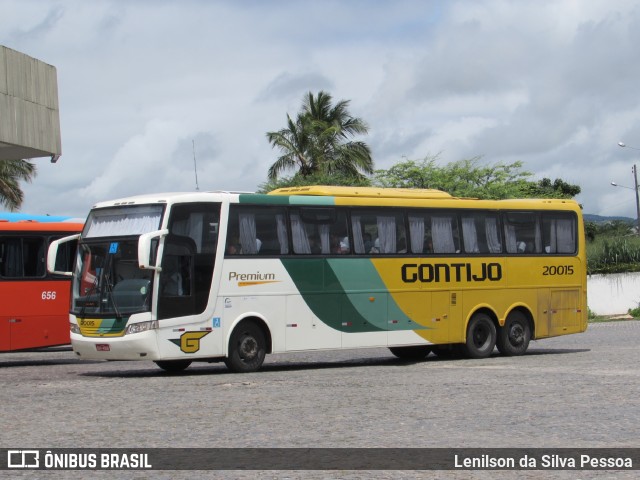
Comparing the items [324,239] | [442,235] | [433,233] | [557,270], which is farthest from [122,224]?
[557,270]

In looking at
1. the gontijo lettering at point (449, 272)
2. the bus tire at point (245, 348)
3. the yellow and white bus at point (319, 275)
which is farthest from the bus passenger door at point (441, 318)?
the bus tire at point (245, 348)

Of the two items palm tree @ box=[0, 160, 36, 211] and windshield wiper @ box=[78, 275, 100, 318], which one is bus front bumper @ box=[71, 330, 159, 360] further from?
palm tree @ box=[0, 160, 36, 211]

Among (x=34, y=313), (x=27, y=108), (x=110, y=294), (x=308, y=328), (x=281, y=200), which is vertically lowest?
(x=308, y=328)

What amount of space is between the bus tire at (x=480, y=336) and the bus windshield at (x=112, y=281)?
7.63 meters

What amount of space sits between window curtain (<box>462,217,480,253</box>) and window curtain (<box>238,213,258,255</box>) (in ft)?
17.1

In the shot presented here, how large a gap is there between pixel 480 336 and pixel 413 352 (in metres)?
1.55

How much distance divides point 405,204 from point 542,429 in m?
11.8

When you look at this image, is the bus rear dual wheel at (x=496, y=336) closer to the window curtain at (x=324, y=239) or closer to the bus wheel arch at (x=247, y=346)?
the window curtain at (x=324, y=239)

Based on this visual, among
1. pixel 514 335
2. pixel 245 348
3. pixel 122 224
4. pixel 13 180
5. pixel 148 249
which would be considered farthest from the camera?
pixel 13 180

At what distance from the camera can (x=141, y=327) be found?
64.4 ft

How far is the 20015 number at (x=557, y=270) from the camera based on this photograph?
25.6m

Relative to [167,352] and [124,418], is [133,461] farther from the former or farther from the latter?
[167,352]

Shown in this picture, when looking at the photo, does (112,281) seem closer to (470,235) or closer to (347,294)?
(347,294)

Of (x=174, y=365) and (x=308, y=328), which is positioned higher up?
(x=308, y=328)
